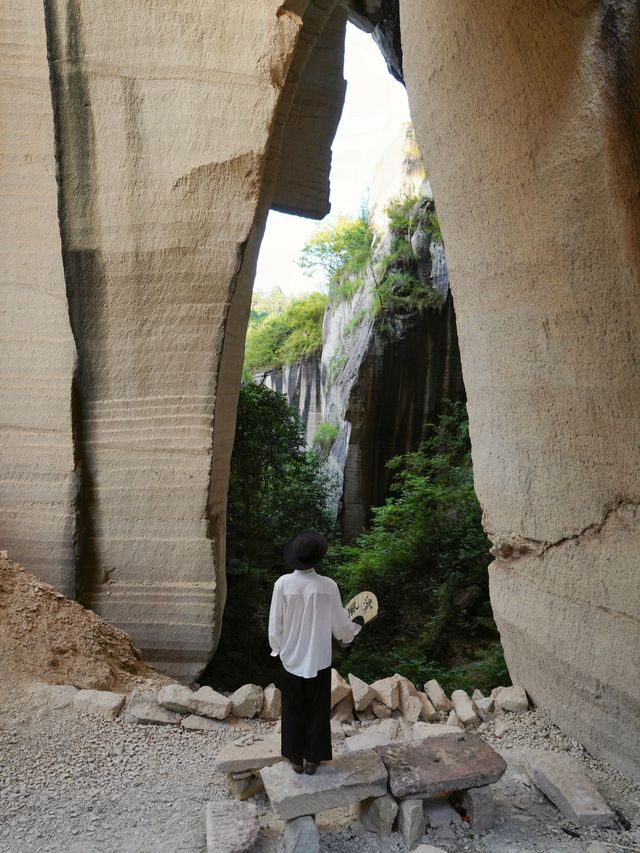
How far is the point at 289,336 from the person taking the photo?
18.6m

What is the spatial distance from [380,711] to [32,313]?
3251mm

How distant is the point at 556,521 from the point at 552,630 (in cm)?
55

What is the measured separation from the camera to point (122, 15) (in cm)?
442

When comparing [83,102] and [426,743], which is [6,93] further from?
[426,743]

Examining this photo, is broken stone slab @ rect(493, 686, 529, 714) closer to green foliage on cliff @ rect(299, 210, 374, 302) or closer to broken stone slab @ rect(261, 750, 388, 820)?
broken stone slab @ rect(261, 750, 388, 820)

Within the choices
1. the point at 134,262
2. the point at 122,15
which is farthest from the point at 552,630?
the point at 122,15

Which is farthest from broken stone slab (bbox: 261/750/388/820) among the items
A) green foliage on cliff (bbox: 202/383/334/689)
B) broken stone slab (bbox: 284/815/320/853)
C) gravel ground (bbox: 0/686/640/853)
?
green foliage on cliff (bbox: 202/383/334/689)

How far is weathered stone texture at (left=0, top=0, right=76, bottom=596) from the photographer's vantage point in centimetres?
440

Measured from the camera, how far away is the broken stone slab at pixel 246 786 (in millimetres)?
2709

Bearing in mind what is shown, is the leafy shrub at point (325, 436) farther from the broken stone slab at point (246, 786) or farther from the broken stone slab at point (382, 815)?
the broken stone slab at point (382, 815)

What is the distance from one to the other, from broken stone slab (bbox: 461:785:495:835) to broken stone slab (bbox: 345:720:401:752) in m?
0.68

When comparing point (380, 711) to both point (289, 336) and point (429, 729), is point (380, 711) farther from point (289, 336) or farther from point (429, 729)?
point (289, 336)

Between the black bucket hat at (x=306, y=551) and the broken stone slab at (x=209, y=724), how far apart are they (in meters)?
1.50

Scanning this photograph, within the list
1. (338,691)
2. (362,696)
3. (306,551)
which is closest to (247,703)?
(338,691)
